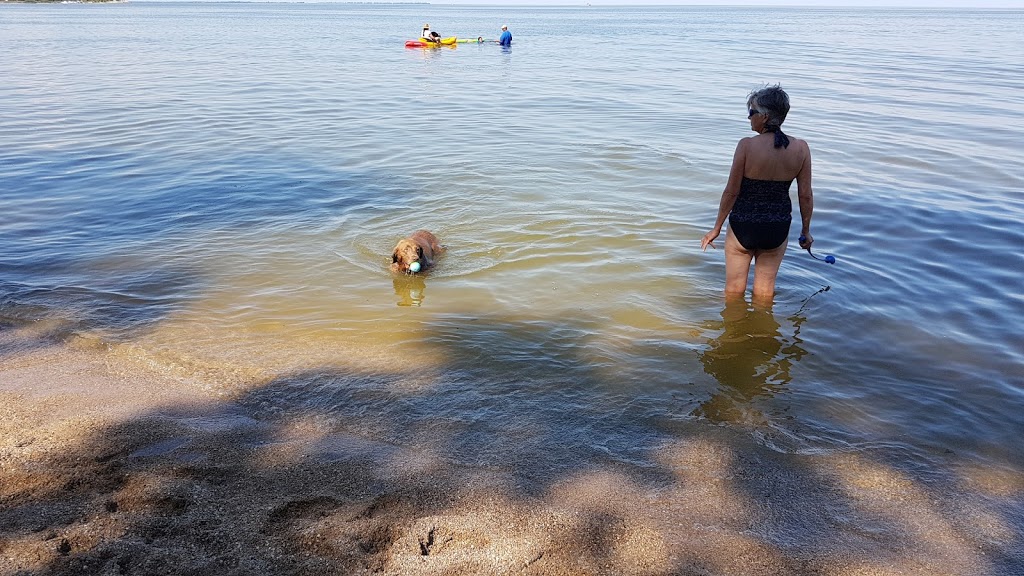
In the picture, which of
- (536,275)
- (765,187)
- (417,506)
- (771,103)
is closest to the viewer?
(417,506)

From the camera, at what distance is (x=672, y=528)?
11.7 ft

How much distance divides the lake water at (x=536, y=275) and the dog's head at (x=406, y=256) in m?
0.21

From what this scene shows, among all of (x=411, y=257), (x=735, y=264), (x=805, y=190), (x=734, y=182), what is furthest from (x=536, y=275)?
(x=805, y=190)

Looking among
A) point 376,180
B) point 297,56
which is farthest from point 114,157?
point 297,56

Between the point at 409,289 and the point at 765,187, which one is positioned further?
the point at 409,289

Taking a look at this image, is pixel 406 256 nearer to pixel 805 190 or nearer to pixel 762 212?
pixel 762 212

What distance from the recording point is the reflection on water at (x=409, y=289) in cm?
695

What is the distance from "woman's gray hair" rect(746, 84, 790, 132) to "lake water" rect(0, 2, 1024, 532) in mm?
1931

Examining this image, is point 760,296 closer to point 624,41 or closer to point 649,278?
point 649,278

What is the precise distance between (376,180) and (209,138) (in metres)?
5.41

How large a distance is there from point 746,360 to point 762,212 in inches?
49.3

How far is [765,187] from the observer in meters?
5.80

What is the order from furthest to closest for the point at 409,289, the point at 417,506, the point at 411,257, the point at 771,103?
1. the point at 411,257
2. the point at 409,289
3. the point at 771,103
4. the point at 417,506

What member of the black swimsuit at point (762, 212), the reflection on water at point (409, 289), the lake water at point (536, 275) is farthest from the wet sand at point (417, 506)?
the reflection on water at point (409, 289)
